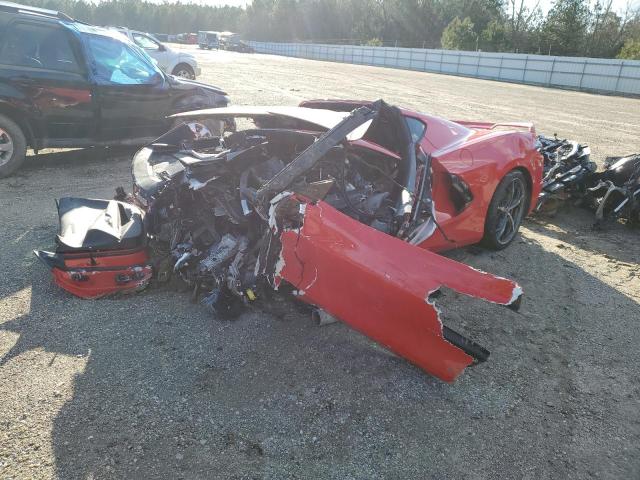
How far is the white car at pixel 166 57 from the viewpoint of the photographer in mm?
Result: 13906

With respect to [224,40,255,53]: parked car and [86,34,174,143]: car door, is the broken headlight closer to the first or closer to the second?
[86,34,174,143]: car door

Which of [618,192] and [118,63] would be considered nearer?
[618,192]

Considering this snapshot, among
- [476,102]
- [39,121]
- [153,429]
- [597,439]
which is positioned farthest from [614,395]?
[476,102]

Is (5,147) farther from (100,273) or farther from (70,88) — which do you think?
(100,273)

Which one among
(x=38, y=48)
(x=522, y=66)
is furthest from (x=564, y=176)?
(x=522, y=66)

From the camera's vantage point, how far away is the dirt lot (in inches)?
90.0

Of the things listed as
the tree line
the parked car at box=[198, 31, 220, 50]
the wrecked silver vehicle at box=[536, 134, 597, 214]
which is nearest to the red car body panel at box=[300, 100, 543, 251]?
the wrecked silver vehicle at box=[536, 134, 597, 214]

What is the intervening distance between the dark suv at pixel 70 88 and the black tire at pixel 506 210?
336 centimetres

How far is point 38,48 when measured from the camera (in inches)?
244

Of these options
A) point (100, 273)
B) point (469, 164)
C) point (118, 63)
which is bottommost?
point (100, 273)

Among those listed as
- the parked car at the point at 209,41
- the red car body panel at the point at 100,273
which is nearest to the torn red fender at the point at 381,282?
the red car body panel at the point at 100,273

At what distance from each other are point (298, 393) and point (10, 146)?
5.54 meters

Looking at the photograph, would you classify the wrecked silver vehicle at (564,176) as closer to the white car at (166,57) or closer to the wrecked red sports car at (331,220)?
the wrecked red sports car at (331,220)

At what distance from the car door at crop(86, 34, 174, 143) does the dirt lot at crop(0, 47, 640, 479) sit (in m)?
3.13
